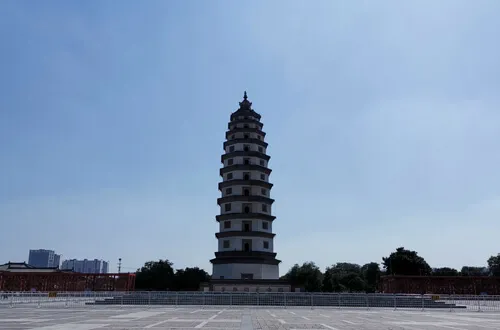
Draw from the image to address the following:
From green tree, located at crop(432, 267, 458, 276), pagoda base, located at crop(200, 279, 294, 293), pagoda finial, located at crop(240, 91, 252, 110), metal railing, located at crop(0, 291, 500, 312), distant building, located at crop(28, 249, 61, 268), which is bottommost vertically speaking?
metal railing, located at crop(0, 291, 500, 312)

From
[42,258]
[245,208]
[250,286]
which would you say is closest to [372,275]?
[245,208]

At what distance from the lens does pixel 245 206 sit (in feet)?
147

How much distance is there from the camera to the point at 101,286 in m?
43.0

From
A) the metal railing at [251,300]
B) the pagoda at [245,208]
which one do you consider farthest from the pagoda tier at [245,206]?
the metal railing at [251,300]

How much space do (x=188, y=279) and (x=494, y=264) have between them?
5986cm

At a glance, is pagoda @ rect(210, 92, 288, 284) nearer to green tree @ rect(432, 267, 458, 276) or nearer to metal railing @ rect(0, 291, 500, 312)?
metal railing @ rect(0, 291, 500, 312)

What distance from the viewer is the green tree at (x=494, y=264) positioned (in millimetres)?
80812

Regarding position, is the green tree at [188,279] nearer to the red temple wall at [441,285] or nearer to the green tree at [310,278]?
the green tree at [310,278]

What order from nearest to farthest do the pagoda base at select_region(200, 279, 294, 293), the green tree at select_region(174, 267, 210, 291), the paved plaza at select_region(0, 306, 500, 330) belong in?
the paved plaza at select_region(0, 306, 500, 330)
the pagoda base at select_region(200, 279, 294, 293)
the green tree at select_region(174, 267, 210, 291)

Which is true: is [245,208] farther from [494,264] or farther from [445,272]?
[494,264]

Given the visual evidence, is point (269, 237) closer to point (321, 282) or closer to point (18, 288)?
point (18, 288)

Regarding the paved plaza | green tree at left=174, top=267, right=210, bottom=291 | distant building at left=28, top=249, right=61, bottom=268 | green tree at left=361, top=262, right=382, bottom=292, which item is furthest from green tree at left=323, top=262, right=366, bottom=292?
distant building at left=28, top=249, right=61, bottom=268

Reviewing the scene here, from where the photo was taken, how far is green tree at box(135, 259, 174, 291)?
6656cm

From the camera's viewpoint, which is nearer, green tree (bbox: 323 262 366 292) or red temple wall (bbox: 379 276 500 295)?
red temple wall (bbox: 379 276 500 295)
